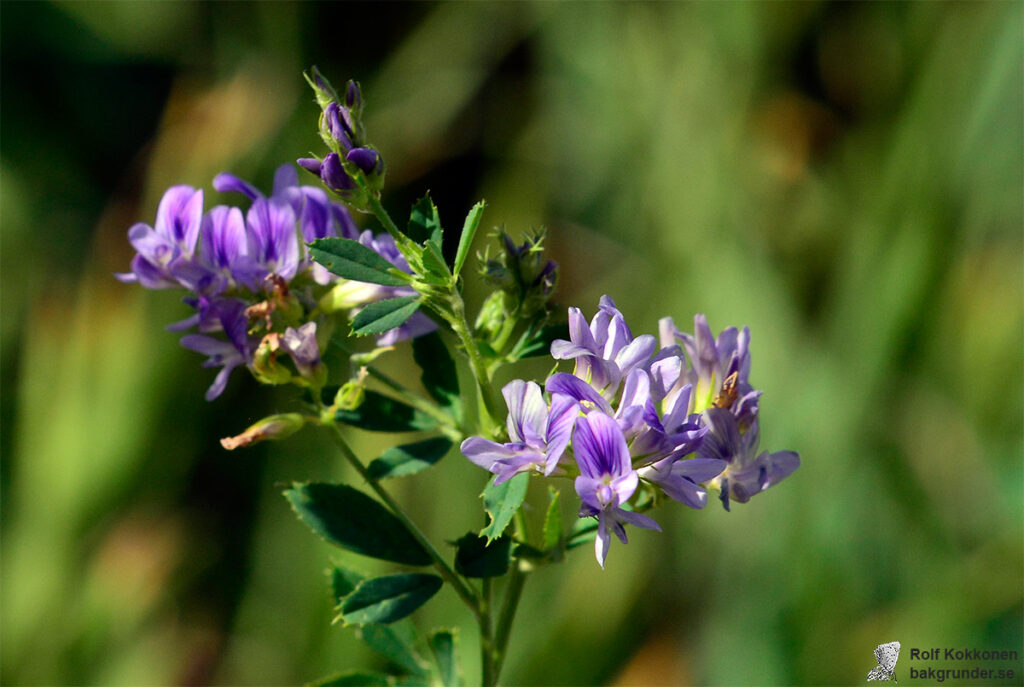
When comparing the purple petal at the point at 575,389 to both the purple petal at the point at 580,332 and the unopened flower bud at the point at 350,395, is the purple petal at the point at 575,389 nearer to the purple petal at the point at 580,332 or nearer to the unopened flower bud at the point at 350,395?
the purple petal at the point at 580,332

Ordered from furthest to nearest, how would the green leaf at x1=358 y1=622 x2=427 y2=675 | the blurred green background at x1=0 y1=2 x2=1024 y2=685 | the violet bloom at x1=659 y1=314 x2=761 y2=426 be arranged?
1. the blurred green background at x1=0 y1=2 x2=1024 y2=685
2. the green leaf at x1=358 y1=622 x2=427 y2=675
3. the violet bloom at x1=659 y1=314 x2=761 y2=426

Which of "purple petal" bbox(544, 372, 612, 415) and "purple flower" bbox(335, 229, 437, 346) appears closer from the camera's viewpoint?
"purple petal" bbox(544, 372, 612, 415)

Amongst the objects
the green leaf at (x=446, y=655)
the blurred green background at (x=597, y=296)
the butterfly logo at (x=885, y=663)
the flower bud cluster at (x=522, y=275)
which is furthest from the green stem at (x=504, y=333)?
the blurred green background at (x=597, y=296)

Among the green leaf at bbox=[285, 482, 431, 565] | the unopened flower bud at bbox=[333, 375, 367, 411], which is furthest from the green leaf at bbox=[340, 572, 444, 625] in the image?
the unopened flower bud at bbox=[333, 375, 367, 411]

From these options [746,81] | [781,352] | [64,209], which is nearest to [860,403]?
[781,352]

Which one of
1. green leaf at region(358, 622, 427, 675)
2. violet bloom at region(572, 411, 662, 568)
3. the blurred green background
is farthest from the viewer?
the blurred green background

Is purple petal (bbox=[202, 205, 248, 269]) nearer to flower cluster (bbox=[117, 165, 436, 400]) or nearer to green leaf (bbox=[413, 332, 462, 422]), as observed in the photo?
flower cluster (bbox=[117, 165, 436, 400])
